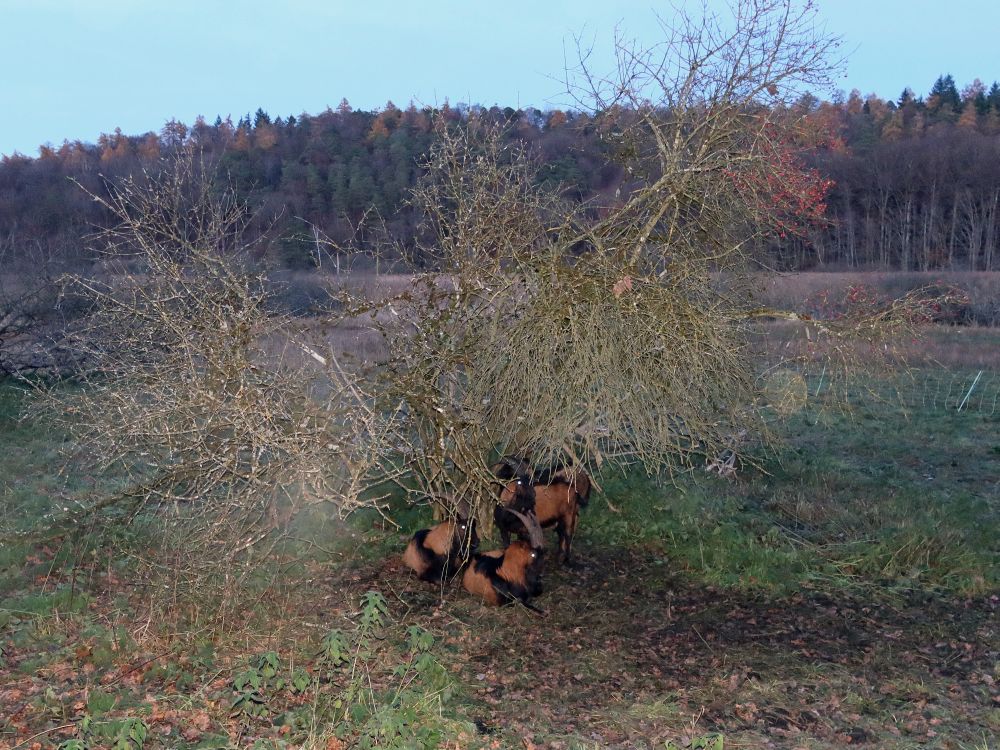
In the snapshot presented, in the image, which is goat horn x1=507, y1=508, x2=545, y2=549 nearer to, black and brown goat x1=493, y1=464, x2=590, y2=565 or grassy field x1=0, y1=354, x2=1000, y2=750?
black and brown goat x1=493, y1=464, x2=590, y2=565

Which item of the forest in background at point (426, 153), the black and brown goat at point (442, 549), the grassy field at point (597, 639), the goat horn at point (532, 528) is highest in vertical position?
the forest in background at point (426, 153)

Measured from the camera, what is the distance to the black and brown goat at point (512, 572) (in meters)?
6.83

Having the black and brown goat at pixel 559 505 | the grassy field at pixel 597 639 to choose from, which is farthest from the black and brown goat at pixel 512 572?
the black and brown goat at pixel 559 505

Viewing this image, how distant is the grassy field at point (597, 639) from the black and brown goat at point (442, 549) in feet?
0.60

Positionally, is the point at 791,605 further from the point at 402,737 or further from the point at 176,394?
the point at 176,394

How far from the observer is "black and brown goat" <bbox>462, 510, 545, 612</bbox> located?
6.83 m

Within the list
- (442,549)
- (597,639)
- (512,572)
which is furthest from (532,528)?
(597,639)

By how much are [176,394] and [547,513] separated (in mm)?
3376

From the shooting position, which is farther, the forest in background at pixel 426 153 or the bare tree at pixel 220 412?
the forest in background at pixel 426 153

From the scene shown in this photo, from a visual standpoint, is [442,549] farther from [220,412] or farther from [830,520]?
[830,520]

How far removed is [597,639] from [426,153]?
5.43 metres

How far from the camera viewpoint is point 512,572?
6852 mm

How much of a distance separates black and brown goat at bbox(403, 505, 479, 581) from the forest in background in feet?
7.69

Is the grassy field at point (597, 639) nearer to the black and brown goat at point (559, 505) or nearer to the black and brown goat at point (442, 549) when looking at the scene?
the black and brown goat at point (442, 549)
